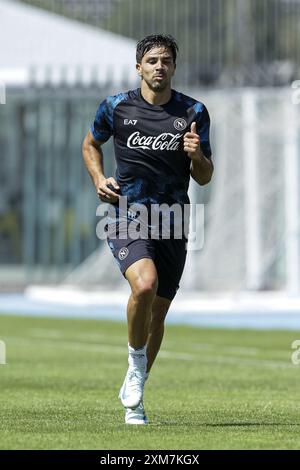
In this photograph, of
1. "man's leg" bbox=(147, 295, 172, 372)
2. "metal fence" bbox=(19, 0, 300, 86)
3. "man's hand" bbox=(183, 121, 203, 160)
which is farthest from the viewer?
"metal fence" bbox=(19, 0, 300, 86)

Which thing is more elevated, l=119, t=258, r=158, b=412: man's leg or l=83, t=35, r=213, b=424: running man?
l=83, t=35, r=213, b=424: running man

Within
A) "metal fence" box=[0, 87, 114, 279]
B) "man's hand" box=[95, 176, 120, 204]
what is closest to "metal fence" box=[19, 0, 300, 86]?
Answer: "metal fence" box=[0, 87, 114, 279]

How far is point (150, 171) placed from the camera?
8.48 metres

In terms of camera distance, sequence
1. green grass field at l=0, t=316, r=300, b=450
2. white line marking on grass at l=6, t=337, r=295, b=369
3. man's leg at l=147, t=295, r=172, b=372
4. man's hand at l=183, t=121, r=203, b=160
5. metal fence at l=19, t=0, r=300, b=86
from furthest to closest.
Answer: metal fence at l=19, t=0, r=300, b=86, white line marking on grass at l=6, t=337, r=295, b=369, man's leg at l=147, t=295, r=172, b=372, man's hand at l=183, t=121, r=203, b=160, green grass field at l=0, t=316, r=300, b=450

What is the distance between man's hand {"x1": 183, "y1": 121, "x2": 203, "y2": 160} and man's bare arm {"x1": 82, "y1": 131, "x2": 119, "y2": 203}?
47cm

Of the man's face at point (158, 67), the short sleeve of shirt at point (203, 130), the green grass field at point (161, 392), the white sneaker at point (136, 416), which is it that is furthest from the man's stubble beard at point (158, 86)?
the green grass field at point (161, 392)

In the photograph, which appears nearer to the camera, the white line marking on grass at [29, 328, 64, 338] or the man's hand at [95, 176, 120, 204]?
the man's hand at [95, 176, 120, 204]

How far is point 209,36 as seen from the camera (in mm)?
34719

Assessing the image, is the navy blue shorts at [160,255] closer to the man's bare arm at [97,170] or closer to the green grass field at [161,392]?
the man's bare arm at [97,170]

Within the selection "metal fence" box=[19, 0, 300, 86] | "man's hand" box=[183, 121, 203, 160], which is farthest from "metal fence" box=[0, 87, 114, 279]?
"man's hand" box=[183, 121, 203, 160]

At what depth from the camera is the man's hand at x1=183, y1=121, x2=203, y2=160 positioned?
8.28 metres

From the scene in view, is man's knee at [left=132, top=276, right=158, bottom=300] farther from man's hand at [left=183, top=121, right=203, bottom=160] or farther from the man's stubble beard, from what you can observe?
the man's stubble beard

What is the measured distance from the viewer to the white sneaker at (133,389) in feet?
26.9

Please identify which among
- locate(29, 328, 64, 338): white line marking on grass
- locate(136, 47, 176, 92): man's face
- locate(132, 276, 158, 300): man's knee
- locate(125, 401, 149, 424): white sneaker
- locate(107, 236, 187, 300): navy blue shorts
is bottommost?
locate(29, 328, 64, 338): white line marking on grass
